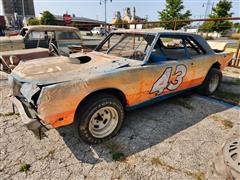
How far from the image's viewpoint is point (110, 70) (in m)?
2.74

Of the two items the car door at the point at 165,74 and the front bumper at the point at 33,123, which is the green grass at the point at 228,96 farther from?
Answer: the front bumper at the point at 33,123

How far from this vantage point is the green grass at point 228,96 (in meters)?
4.65

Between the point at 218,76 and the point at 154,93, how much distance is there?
2.45 meters

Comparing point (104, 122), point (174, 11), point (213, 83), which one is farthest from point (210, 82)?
point (174, 11)

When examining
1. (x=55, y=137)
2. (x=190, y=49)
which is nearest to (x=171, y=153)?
(x=55, y=137)

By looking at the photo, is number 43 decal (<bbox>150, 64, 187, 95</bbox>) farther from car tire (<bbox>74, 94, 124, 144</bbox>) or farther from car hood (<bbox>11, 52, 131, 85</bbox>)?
car tire (<bbox>74, 94, 124, 144</bbox>)

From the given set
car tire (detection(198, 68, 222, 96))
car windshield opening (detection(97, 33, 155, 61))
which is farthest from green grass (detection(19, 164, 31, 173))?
car tire (detection(198, 68, 222, 96))

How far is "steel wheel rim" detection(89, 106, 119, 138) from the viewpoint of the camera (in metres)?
2.81

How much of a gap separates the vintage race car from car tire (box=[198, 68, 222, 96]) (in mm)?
328

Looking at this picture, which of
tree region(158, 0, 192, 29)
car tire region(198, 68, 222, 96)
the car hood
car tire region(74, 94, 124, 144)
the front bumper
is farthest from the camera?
tree region(158, 0, 192, 29)

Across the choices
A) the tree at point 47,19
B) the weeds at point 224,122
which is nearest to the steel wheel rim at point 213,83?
the weeds at point 224,122

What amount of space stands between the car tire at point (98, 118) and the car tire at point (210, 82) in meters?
2.65

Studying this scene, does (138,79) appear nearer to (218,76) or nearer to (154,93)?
(154,93)

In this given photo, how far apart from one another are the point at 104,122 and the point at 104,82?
703 millimetres
